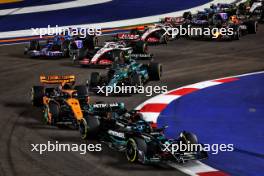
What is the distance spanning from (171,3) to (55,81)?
2002cm

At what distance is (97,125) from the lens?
1141 centimetres

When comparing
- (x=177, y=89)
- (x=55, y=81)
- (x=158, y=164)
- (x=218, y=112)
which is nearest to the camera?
(x=158, y=164)

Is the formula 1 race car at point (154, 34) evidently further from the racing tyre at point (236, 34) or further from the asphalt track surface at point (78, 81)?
the racing tyre at point (236, 34)

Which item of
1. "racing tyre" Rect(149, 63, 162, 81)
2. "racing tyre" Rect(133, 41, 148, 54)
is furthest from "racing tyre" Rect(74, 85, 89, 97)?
"racing tyre" Rect(133, 41, 148, 54)

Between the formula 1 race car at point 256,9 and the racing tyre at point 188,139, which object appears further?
the formula 1 race car at point 256,9

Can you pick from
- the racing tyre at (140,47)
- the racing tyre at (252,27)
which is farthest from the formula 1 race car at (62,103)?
the racing tyre at (252,27)

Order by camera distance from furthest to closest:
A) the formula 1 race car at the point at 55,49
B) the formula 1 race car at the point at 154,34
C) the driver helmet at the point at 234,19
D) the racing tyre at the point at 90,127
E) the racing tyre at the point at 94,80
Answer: the driver helmet at the point at 234,19
the formula 1 race car at the point at 154,34
the formula 1 race car at the point at 55,49
the racing tyre at the point at 94,80
the racing tyre at the point at 90,127

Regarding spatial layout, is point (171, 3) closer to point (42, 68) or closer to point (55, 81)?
point (42, 68)

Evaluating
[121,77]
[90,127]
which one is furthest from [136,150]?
[121,77]

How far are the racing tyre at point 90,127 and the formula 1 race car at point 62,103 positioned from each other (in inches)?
22.2

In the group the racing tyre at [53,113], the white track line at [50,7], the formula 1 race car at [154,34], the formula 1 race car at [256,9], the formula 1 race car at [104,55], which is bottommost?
the racing tyre at [53,113]

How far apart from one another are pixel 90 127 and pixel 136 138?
4.87 feet

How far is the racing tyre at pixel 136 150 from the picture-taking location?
9.97 m

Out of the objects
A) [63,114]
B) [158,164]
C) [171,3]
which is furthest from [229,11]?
[158,164]
